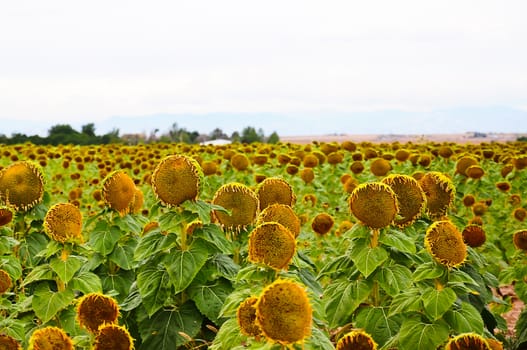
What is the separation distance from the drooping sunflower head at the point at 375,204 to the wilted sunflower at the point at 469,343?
1168 millimetres

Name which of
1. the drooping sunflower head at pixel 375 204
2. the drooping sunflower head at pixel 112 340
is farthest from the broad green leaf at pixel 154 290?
the drooping sunflower head at pixel 112 340

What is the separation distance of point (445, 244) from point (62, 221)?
2083 millimetres

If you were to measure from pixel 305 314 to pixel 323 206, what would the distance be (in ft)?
27.2

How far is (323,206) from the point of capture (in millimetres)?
10203

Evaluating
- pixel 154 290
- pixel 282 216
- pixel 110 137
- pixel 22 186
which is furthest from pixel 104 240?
pixel 110 137

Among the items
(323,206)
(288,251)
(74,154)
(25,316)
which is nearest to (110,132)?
(74,154)

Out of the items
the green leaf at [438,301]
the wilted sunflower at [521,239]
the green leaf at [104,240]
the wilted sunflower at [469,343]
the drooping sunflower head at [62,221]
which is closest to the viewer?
the wilted sunflower at [469,343]

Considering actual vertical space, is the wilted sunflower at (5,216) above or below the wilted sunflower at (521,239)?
above

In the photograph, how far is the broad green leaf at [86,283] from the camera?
3.71 meters

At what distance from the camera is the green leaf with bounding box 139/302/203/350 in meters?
3.44

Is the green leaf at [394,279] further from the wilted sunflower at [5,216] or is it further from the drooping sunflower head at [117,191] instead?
the wilted sunflower at [5,216]

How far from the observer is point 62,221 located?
12.1 ft

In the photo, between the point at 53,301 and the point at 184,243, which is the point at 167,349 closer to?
the point at 184,243

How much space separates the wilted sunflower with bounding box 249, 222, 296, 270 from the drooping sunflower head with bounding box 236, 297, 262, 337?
0.61 feet
